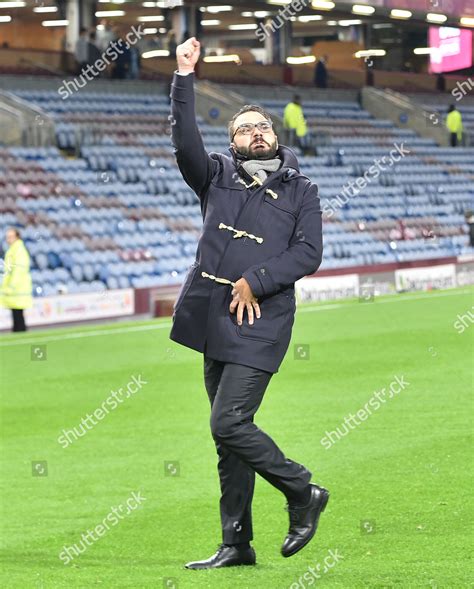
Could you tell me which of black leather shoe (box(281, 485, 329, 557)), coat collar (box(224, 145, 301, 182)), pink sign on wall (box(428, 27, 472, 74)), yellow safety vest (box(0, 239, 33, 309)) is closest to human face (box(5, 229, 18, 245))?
yellow safety vest (box(0, 239, 33, 309))

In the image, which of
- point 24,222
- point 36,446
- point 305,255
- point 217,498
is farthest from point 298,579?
point 24,222

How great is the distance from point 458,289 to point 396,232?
6129mm

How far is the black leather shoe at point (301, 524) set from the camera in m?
7.07

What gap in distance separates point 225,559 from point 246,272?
1.62 metres

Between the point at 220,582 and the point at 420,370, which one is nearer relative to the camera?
the point at 220,582

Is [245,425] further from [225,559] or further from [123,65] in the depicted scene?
[123,65]

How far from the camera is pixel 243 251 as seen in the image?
7.00 metres

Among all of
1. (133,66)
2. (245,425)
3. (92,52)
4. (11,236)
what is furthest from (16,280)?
(133,66)

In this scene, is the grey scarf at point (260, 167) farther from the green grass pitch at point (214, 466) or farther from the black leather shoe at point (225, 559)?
the green grass pitch at point (214, 466)

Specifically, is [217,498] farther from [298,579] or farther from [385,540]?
[298,579]

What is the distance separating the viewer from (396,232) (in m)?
38.6

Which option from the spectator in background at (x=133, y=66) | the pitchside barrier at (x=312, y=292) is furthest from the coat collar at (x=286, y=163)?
the spectator in background at (x=133, y=66)

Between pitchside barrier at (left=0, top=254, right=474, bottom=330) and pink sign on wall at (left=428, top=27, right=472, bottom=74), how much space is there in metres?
14.8

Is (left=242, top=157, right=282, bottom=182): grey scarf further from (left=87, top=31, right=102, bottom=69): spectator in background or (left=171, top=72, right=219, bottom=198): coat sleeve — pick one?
(left=87, top=31, right=102, bottom=69): spectator in background
